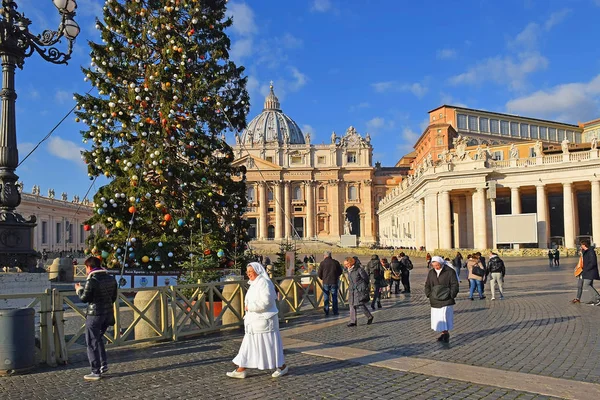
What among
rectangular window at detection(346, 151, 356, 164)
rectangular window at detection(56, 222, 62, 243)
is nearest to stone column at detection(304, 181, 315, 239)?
rectangular window at detection(346, 151, 356, 164)

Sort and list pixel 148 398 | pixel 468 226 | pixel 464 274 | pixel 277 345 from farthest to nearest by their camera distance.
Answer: pixel 468 226 → pixel 464 274 → pixel 277 345 → pixel 148 398

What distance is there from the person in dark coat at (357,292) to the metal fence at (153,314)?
1666mm

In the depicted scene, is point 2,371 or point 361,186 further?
point 361,186

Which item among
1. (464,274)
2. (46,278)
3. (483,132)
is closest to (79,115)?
(46,278)

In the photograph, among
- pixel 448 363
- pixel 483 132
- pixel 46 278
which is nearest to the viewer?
pixel 448 363

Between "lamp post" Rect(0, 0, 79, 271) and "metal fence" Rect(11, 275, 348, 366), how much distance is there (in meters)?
1.09

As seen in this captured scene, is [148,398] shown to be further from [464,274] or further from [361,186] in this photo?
[361,186]

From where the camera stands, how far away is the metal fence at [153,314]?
7.29 meters

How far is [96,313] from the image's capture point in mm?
6562

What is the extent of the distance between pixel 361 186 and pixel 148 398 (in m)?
99.0

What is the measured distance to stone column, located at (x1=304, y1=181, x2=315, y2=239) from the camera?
101 meters

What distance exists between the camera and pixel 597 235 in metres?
39.9

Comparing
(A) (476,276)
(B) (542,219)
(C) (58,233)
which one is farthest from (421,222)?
(C) (58,233)

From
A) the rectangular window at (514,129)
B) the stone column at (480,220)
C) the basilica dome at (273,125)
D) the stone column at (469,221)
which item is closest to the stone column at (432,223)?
the stone column at (480,220)
